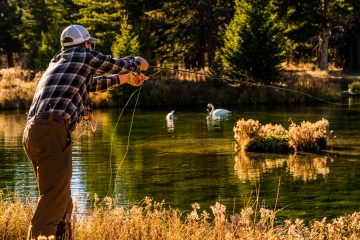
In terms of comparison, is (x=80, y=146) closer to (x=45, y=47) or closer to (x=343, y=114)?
(x=343, y=114)

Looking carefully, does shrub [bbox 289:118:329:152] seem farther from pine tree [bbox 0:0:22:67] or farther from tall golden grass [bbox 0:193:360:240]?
pine tree [bbox 0:0:22:67]

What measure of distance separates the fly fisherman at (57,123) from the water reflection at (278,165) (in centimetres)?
1126

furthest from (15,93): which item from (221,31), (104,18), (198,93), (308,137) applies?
(308,137)

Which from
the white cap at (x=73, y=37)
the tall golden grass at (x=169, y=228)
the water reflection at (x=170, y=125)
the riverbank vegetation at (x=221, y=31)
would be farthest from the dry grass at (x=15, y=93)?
the white cap at (x=73, y=37)

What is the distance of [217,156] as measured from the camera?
22.3 m

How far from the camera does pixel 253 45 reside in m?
43.2

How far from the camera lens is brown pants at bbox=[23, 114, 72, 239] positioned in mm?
6598

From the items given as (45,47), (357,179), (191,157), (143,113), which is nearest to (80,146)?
(191,157)

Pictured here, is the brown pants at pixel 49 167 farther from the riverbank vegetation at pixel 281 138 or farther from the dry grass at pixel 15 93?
the dry grass at pixel 15 93

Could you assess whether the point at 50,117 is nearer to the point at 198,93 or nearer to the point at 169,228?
the point at 169,228

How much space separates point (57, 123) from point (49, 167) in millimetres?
391

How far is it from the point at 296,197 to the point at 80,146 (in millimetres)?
11332

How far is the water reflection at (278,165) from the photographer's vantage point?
61.1 ft

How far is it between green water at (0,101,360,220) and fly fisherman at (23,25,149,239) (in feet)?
14.9
